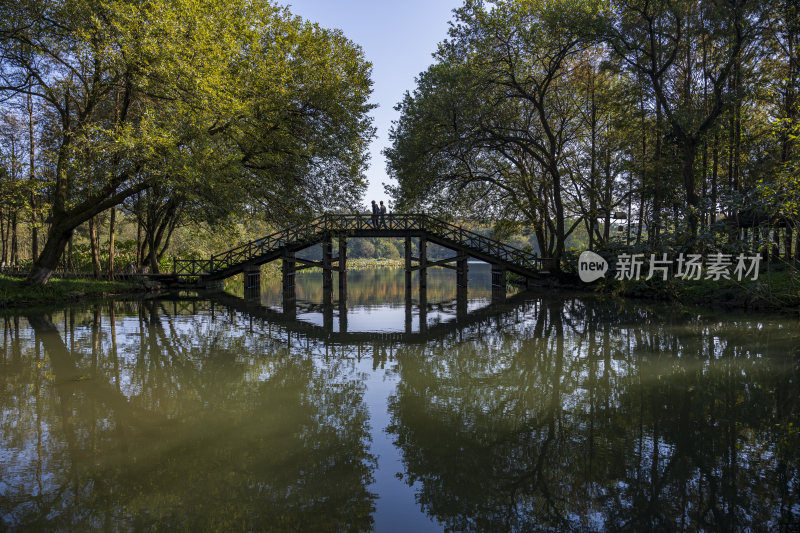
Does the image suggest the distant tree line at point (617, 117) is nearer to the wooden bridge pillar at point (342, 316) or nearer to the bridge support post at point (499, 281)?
the bridge support post at point (499, 281)

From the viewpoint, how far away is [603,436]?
188 inches

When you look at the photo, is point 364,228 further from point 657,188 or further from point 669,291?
point 669,291

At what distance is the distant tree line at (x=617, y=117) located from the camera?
1762 cm

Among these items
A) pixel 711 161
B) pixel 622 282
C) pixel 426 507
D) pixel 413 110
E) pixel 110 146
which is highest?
pixel 413 110

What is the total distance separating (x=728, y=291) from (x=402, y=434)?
16.0 m

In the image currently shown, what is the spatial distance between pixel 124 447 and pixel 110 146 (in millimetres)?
12082

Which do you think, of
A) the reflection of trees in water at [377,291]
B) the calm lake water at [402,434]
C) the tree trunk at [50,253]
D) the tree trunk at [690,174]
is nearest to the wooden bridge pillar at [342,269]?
the reflection of trees in water at [377,291]

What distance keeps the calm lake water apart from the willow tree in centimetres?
716

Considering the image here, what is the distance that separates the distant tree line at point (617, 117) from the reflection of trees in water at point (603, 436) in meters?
8.05

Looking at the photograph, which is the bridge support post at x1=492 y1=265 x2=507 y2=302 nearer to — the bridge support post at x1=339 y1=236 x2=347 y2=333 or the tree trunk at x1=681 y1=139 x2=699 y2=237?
the bridge support post at x1=339 y1=236 x2=347 y2=333

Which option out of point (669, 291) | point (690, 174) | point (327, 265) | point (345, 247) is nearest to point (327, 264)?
point (327, 265)

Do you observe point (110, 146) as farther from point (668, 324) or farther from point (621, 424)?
point (668, 324)

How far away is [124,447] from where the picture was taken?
A: 458cm

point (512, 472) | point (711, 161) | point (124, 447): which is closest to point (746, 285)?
point (711, 161)
